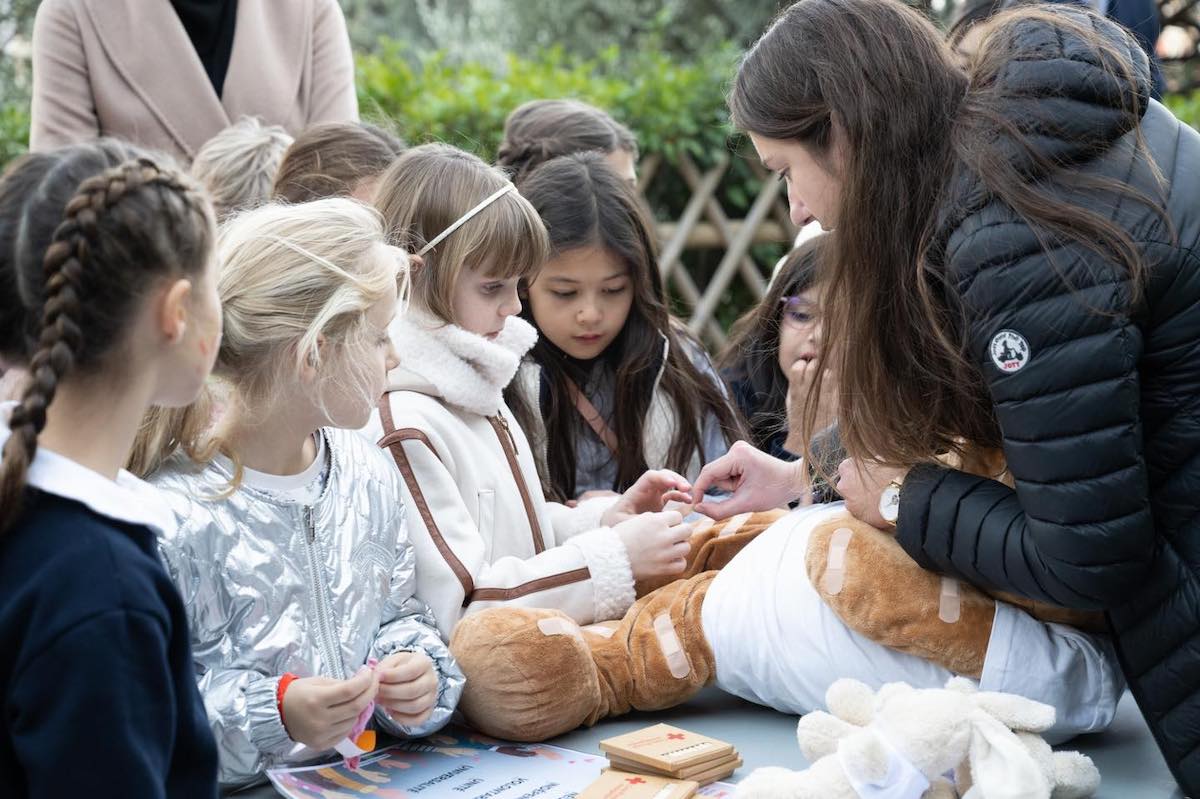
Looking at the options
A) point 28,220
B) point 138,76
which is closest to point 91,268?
point 28,220

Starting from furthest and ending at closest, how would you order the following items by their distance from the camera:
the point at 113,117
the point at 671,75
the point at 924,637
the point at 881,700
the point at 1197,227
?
1. the point at 671,75
2. the point at 113,117
3. the point at 924,637
4. the point at 881,700
5. the point at 1197,227

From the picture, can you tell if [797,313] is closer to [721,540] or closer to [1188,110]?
[721,540]

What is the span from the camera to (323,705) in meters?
1.68

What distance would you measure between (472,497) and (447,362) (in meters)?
0.24

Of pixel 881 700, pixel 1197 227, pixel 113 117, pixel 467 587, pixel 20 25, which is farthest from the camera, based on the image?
pixel 20 25

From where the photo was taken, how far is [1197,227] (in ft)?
5.45

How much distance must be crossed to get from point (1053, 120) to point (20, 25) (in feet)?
24.5

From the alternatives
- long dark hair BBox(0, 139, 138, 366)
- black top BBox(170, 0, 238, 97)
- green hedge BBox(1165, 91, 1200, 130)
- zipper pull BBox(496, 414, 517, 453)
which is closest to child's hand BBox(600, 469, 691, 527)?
zipper pull BBox(496, 414, 517, 453)

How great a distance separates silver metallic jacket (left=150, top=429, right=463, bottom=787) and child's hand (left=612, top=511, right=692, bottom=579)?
0.41 m

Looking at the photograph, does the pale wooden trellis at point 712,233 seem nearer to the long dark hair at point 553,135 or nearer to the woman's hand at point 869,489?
the long dark hair at point 553,135

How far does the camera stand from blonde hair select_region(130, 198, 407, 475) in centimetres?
180

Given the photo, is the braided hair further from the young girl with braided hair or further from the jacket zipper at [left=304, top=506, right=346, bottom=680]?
the jacket zipper at [left=304, top=506, right=346, bottom=680]

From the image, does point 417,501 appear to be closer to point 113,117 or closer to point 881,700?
point 881,700

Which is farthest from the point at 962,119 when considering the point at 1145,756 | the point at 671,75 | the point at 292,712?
the point at 671,75
